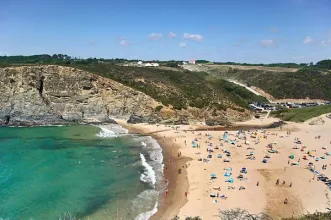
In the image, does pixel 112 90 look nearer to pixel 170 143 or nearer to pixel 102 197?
pixel 170 143

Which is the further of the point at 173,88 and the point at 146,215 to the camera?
the point at 173,88

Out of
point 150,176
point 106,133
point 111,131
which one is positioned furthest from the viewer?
point 111,131

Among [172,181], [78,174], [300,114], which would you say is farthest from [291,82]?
[78,174]

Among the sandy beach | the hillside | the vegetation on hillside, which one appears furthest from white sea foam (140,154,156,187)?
the hillside

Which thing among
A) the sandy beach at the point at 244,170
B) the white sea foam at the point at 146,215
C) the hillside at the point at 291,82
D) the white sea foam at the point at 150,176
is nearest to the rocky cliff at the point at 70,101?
the sandy beach at the point at 244,170

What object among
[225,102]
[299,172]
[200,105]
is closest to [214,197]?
[299,172]

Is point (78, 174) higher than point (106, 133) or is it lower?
lower

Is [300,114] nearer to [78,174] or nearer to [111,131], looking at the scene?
[111,131]
